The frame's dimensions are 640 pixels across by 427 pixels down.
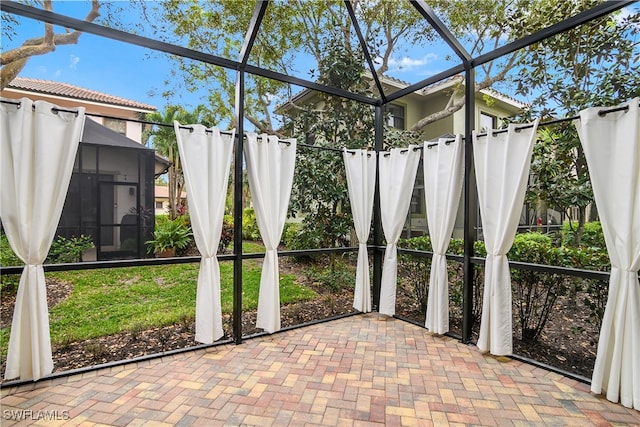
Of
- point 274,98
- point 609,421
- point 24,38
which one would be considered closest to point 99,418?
point 609,421

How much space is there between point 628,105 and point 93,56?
6.97m

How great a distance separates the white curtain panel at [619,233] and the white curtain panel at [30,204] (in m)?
3.83

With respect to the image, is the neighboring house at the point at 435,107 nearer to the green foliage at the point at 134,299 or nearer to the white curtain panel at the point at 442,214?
the white curtain panel at the point at 442,214

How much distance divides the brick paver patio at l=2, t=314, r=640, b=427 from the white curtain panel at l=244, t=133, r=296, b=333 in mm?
399

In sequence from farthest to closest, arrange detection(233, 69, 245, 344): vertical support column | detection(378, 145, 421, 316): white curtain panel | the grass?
the grass, detection(378, 145, 421, 316): white curtain panel, detection(233, 69, 245, 344): vertical support column

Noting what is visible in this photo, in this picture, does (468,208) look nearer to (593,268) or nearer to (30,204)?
(593,268)

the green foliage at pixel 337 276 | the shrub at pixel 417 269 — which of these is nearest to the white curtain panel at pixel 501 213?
the shrub at pixel 417 269

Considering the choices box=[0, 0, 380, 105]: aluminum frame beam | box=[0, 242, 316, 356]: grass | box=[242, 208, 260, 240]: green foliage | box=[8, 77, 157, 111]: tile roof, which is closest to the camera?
box=[0, 0, 380, 105]: aluminum frame beam

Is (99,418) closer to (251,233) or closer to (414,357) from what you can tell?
(414,357)

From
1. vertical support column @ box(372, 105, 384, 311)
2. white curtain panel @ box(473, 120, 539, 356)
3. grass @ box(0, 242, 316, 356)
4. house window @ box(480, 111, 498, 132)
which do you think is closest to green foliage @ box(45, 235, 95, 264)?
grass @ box(0, 242, 316, 356)

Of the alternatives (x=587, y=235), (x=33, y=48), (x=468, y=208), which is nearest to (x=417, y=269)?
(x=468, y=208)

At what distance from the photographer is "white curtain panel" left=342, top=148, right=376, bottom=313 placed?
381cm

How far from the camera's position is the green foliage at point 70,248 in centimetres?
361

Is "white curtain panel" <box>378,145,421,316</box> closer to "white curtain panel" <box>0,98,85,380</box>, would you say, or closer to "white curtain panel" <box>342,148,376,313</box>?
"white curtain panel" <box>342,148,376,313</box>
